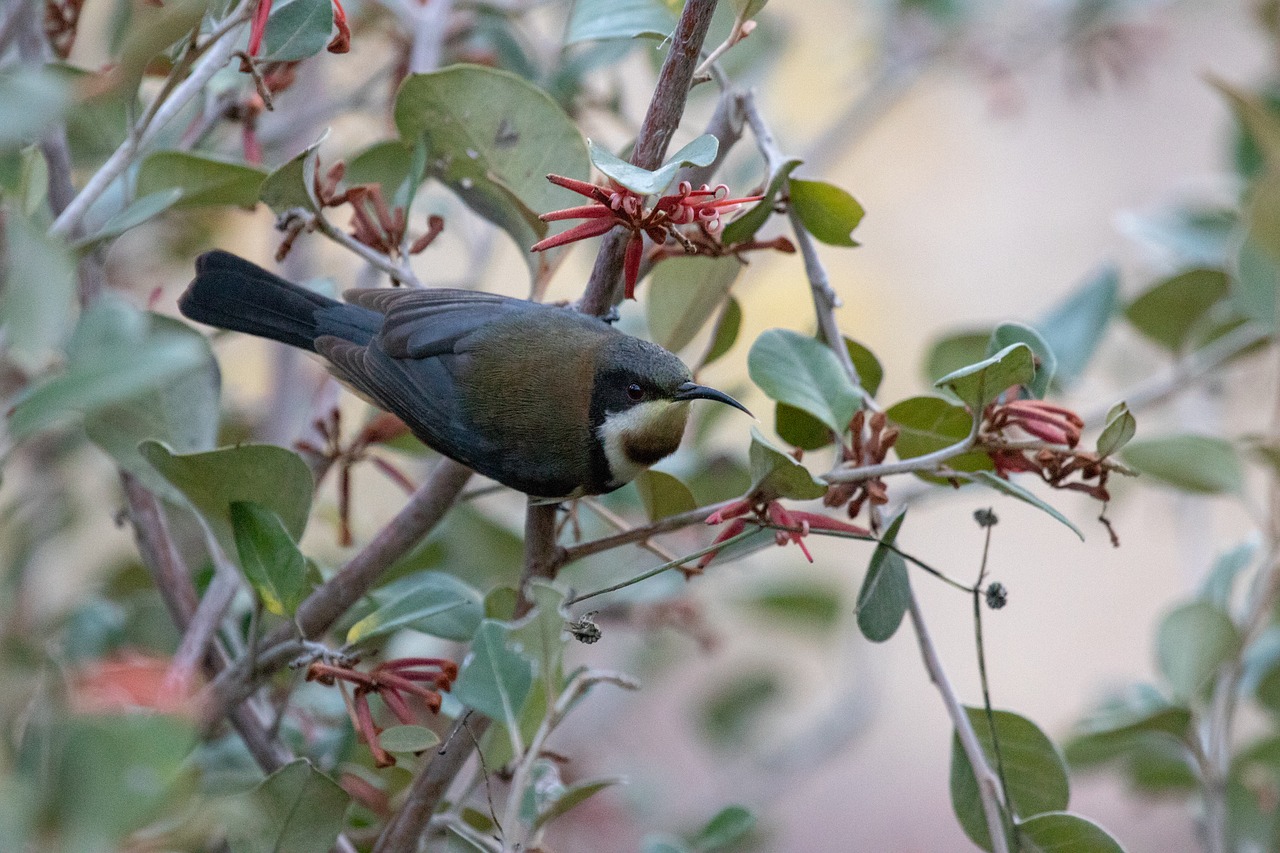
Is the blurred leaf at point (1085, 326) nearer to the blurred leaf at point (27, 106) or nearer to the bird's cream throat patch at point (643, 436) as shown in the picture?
the bird's cream throat patch at point (643, 436)

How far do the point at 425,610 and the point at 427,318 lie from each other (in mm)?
479

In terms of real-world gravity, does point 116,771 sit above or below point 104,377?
below

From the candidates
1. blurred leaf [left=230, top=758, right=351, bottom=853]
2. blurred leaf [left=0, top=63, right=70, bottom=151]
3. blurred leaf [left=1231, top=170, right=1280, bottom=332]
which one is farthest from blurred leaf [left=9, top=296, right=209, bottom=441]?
blurred leaf [left=1231, top=170, right=1280, bottom=332]

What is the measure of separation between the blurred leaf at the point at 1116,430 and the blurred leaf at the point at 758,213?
1.07 ft

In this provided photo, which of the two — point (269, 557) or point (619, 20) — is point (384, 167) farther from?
point (269, 557)

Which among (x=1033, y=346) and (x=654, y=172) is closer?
(x=654, y=172)

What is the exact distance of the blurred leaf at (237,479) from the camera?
0.98m

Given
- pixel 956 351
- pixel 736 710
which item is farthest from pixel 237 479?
pixel 736 710

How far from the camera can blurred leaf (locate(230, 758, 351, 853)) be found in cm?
94

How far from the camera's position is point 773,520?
3.29ft

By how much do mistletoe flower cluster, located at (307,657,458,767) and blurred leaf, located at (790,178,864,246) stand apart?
503mm

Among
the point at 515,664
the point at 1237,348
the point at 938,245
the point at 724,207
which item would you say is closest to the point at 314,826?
the point at 515,664

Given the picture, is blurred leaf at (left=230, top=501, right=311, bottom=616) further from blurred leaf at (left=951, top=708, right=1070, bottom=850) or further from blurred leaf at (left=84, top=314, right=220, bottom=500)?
blurred leaf at (left=951, top=708, right=1070, bottom=850)

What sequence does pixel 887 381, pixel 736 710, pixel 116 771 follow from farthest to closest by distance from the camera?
pixel 887 381
pixel 736 710
pixel 116 771
